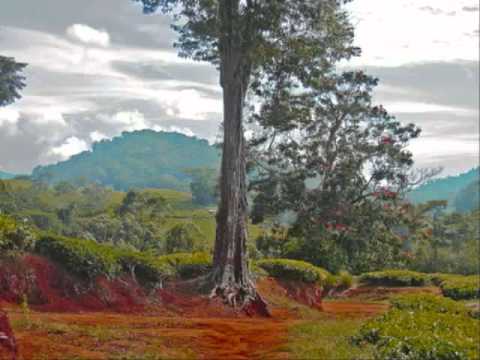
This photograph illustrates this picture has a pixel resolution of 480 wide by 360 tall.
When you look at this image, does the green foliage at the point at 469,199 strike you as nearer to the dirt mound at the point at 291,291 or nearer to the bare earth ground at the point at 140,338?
the dirt mound at the point at 291,291

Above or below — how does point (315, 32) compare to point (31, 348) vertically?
above

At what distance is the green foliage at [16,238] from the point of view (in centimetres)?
1192

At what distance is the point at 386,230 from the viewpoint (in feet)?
110

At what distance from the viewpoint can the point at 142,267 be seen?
1491 centimetres

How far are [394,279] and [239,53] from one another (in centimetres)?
1938

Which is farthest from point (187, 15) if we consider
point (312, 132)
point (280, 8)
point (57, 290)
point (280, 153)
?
point (312, 132)

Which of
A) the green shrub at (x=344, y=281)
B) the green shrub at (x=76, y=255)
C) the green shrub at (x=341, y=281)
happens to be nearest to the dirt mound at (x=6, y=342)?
the green shrub at (x=76, y=255)

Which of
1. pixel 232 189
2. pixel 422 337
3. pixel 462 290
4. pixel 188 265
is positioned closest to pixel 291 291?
pixel 188 265

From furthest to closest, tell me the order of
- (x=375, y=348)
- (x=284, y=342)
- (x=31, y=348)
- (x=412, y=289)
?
1. (x=412, y=289)
2. (x=284, y=342)
3. (x=375, y=348)
4. (x=31, y=348)

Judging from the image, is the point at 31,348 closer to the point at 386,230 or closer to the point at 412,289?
the point at 412,289

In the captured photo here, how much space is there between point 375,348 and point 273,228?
2577cm

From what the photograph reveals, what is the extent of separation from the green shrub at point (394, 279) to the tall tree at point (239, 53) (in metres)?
16.6

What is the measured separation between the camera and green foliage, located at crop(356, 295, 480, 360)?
25.4ft

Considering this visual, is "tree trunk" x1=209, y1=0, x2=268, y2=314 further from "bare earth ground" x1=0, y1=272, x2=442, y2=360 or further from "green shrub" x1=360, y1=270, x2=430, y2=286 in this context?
"green shrub" x1=360, y1=270, x2=430, y2=286
